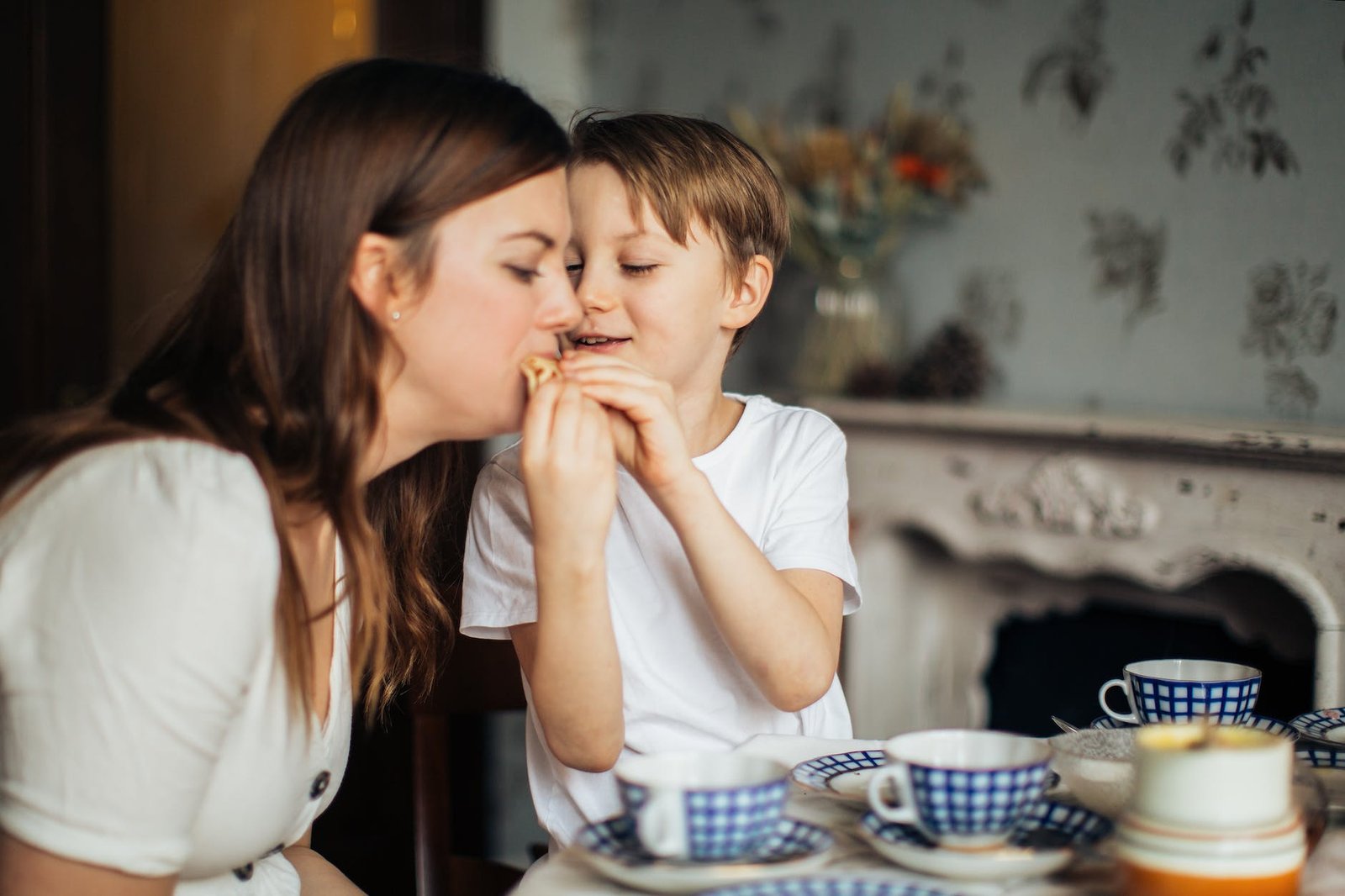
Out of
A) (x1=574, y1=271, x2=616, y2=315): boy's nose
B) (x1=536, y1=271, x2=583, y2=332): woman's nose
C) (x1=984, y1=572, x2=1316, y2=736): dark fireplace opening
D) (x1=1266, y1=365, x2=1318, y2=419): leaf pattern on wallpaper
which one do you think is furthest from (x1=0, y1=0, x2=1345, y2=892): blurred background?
(x1=536, y1=271, x2=583, y2=332): woman's nose

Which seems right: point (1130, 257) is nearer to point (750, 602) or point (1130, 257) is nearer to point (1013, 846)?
point (750, 602)

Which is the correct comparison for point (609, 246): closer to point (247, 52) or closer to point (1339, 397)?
point (1339, 397)

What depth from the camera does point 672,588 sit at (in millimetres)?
1353

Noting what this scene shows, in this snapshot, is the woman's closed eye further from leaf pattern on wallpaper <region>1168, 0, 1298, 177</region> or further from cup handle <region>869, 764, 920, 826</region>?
leaf pattern on wallpaper <region>1168, 0, 1298, 177</region>

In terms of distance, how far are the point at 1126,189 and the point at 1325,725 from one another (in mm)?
1468

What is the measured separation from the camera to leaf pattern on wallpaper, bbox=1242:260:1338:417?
2080mm

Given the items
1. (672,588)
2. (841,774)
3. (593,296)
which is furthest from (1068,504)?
(841,774)

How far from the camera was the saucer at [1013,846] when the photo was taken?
72cm

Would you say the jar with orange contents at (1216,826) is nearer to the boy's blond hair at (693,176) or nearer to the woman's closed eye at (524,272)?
the woman's closed eye at (524,272)

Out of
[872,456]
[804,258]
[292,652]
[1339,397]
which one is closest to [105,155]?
[804,258]

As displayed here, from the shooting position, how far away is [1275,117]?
6.97 feet

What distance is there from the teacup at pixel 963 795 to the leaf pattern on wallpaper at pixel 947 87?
1.98m

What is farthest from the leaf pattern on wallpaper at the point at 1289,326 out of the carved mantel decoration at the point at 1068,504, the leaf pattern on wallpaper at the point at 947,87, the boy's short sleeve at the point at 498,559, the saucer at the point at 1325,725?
the boy's short sleeve at the point at 498,559

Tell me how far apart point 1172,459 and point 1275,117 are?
618 millimetres
